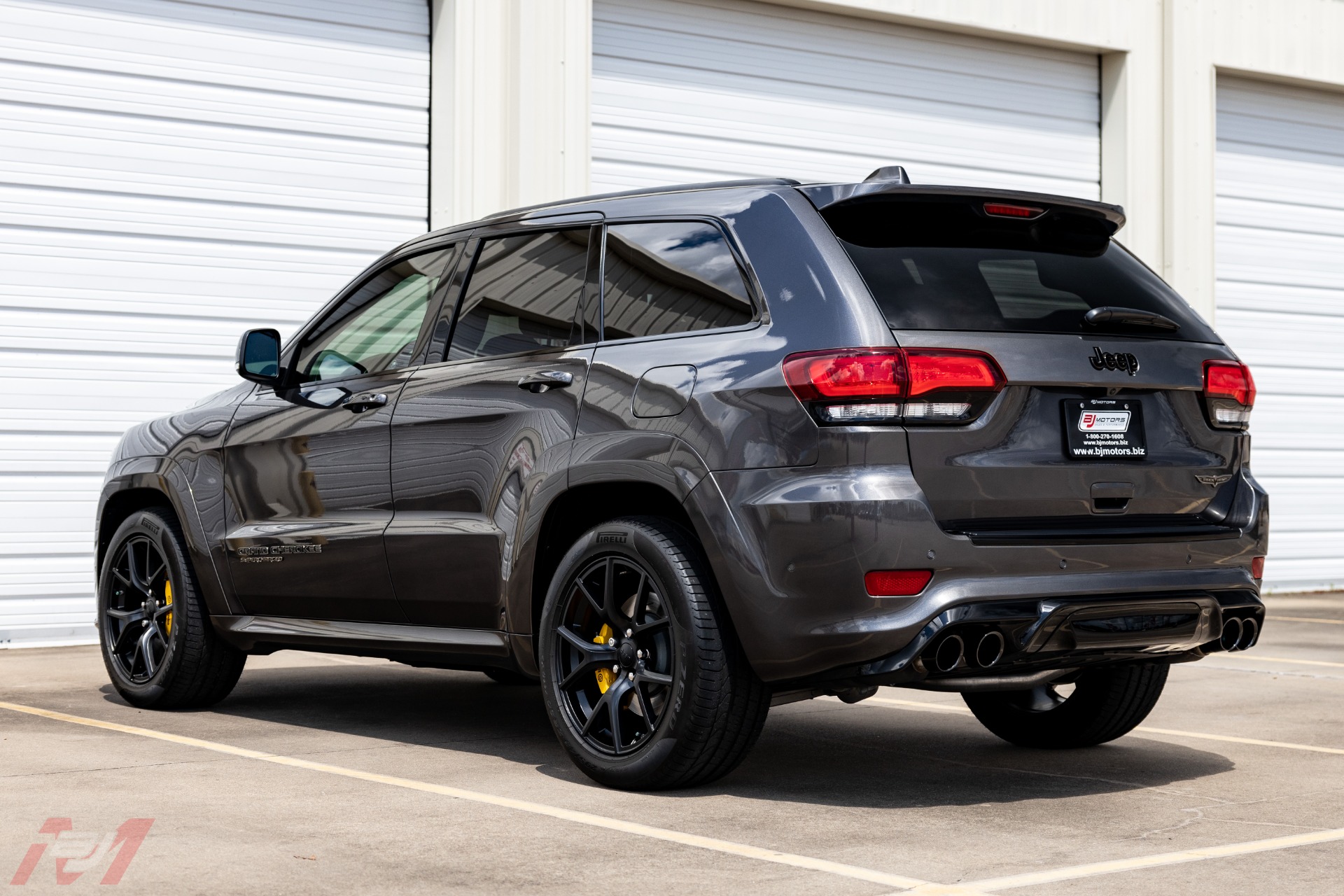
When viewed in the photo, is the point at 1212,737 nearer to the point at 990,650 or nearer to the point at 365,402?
the point at 990,650

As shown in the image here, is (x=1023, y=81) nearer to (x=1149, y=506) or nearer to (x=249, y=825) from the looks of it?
(x=1149, y=506)

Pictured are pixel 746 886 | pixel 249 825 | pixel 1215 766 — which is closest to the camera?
pixel 746 886

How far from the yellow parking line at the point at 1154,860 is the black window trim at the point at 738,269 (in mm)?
1675

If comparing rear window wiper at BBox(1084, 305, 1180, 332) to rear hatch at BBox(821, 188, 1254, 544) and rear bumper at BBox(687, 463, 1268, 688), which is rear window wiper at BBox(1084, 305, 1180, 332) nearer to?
rear hatch at BBox(821, 188, 1254, 544)

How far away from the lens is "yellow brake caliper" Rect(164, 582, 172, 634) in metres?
A: 6.87

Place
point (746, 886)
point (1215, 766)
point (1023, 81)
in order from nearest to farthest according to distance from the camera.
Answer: point (746, 886) < point (1215, 766) < point (1023, 81)

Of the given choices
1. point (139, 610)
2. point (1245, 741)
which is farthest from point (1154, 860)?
point (139, 610)

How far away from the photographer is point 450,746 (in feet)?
19.7

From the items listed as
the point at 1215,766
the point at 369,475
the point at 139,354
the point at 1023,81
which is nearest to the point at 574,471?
the point at 369,475

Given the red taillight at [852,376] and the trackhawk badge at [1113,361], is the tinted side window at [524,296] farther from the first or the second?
the trackhawk badge at [1113,361]

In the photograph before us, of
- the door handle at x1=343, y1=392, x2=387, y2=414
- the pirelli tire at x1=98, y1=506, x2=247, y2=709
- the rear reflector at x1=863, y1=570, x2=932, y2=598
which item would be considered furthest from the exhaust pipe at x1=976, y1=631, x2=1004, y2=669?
the pirelli tire at x1=98, y1=506, x2=247, y2=709

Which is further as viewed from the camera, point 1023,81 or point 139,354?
point 1023,81

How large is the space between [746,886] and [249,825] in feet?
4.69

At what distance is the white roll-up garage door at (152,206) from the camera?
9883 mm
